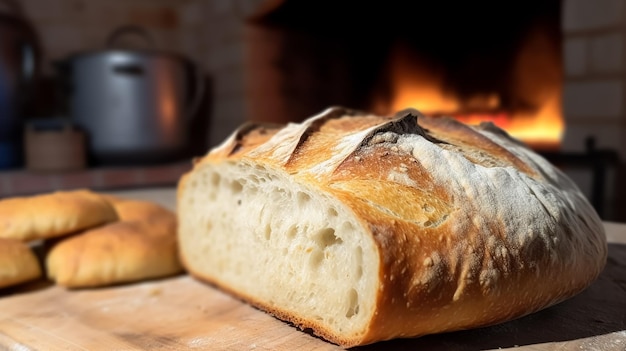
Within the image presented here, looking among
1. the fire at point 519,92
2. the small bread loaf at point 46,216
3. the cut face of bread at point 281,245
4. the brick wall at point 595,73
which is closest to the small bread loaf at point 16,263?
the small bread loaf at point 46,216

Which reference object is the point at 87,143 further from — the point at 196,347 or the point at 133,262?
the point at 196,347

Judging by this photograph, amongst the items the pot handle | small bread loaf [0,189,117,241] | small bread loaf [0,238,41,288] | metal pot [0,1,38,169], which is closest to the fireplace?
the pot handle

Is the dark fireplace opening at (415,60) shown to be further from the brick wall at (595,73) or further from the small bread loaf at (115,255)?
the small bread loaf at (115,255)

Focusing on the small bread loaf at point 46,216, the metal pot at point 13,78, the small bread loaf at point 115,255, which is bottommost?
the small bread loaf at point 115,255

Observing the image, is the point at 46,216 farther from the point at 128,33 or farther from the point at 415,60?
the point at 128,33

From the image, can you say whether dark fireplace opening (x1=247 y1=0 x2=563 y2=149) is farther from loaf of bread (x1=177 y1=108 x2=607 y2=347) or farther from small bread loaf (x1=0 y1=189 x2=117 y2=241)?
small bread loaf (x1=0 y1=189 x2=117 y2=241)
